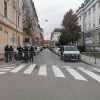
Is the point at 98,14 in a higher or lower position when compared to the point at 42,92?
higher

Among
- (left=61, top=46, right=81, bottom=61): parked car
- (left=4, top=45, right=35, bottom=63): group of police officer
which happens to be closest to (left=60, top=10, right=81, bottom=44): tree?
(left=61, top=46, right=81, bottom=61): parked car

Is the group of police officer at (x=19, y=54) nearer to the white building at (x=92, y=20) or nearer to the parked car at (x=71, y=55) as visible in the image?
the parked car at (x=71, y=55)

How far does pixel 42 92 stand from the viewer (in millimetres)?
9211

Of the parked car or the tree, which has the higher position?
the tree

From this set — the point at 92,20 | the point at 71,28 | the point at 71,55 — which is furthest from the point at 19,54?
the point at 71,28

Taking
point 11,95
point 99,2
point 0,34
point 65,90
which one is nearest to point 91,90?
point 65,90

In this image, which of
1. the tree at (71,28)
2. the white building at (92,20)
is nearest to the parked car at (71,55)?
the white building at (92,20)

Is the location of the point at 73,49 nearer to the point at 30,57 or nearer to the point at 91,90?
the point at 30,57

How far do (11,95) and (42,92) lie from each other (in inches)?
43.0

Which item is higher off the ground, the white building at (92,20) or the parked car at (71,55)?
the white building at (92,20)

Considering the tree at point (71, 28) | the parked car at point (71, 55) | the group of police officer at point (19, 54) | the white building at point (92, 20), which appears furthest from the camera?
the tree at point (71, 28)

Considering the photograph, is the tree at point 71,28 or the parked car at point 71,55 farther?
the tree at point 71,28

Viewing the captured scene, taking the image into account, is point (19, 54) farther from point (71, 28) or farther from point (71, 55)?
point (71, 28)

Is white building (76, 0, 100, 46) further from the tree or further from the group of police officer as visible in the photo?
the group of police officer
